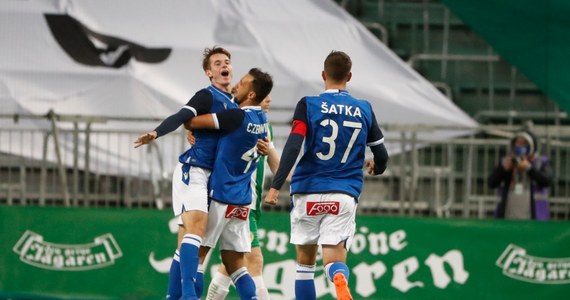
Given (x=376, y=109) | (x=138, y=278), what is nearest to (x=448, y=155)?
(x=376, y=109)

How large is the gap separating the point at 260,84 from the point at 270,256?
376cm

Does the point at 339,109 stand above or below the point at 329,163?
above

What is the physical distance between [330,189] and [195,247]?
3.75ft

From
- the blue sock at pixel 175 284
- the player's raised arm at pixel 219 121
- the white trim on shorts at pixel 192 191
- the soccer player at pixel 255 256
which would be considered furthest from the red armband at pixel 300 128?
the blue sock at pixel 175 284

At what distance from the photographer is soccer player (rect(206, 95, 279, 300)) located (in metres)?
11.3

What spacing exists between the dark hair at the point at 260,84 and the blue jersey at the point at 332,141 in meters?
0.71

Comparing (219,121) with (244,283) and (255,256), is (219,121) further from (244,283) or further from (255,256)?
(255,256)

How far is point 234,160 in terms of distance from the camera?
1061cm

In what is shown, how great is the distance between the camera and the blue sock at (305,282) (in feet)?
33.9

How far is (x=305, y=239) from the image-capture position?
33.7 feet

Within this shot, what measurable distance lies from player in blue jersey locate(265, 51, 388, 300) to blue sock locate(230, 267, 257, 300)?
2.10ft

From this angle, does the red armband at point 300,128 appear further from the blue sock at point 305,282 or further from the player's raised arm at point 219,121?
the blue sock at point 305,282

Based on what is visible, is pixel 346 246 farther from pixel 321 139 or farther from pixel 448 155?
pixel 448 155

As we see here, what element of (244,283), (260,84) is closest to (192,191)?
(244,283)
